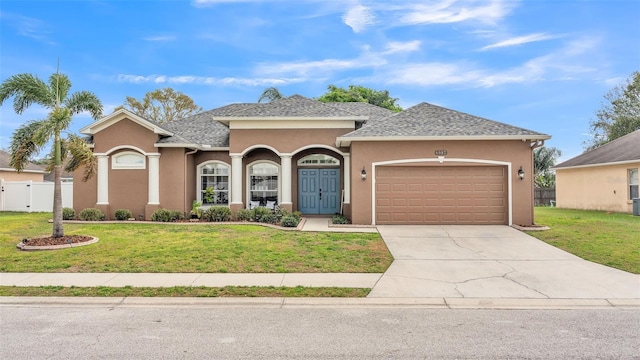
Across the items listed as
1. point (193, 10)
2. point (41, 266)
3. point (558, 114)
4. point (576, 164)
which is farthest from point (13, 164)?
point (558, 114)

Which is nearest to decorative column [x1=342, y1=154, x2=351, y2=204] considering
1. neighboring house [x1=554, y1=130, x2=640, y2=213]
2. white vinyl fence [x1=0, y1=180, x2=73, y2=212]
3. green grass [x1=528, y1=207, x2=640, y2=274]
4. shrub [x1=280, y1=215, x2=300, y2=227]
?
shrub [x1=280, y1=215, x2=300, y2=227]

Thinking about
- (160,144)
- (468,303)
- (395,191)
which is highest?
(160,144)

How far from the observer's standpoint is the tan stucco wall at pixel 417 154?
14.2m

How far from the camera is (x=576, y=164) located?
22750 millimetres

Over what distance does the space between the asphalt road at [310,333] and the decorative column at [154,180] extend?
1043cm

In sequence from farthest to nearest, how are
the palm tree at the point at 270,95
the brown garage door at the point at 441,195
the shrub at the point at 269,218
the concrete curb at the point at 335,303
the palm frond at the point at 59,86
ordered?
the palm tree at the point at 270,95
the shrub at the point at 269,218
the brown garage door at the point at 441,195
the palm frond at the point at 59,86
the concrete curb at the point at 335,303

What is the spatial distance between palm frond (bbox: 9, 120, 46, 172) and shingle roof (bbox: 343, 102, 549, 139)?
31.8 ft

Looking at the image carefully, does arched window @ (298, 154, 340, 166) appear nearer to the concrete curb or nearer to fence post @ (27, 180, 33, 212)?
the concrete curb

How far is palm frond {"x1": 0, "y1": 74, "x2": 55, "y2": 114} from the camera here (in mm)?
10672

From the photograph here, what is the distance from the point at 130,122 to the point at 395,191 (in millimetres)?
11578

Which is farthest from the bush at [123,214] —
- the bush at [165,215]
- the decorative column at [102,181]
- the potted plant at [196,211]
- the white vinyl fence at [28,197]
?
the white vinyl fence at [28,197]

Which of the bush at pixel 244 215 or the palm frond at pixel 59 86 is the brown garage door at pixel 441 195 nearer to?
the bush at pixel 244 215

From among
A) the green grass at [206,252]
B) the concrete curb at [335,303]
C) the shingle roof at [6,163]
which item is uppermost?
the shingle roof at [6,163]

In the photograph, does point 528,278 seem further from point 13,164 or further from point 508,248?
point 13,164
